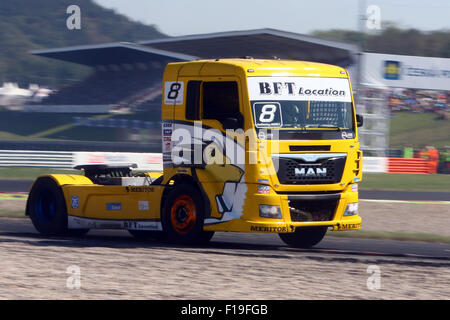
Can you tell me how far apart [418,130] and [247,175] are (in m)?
45.8

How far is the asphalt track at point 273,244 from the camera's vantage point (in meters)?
10.1

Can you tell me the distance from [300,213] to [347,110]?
1.65 meters

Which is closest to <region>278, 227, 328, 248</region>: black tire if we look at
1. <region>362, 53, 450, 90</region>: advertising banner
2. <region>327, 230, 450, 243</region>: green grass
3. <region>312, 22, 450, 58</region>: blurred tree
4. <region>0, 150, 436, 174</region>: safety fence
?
<region>327, 230, 450, 243</region>: green grass

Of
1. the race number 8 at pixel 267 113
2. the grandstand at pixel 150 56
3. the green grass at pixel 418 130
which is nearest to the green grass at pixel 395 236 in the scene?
the race number 8 at pixel 267 113

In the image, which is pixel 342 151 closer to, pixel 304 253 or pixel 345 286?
pixel 304 253

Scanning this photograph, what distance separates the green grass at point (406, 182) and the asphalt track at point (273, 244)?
13860mm

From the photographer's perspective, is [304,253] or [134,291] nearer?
[134,291]

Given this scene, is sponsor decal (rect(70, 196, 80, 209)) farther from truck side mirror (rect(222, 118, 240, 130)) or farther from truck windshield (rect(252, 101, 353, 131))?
truck windshield (rect(252, 101, 353, 131))

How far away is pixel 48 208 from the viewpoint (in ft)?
39.3

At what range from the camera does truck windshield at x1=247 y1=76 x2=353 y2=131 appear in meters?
9.60

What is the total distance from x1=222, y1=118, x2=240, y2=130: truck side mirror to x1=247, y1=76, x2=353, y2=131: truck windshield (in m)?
0.25

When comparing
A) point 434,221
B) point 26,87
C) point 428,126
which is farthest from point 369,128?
point 26,87

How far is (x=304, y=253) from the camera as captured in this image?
9.82m

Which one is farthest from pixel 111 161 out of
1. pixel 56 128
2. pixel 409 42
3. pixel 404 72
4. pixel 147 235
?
pixel 409 42
